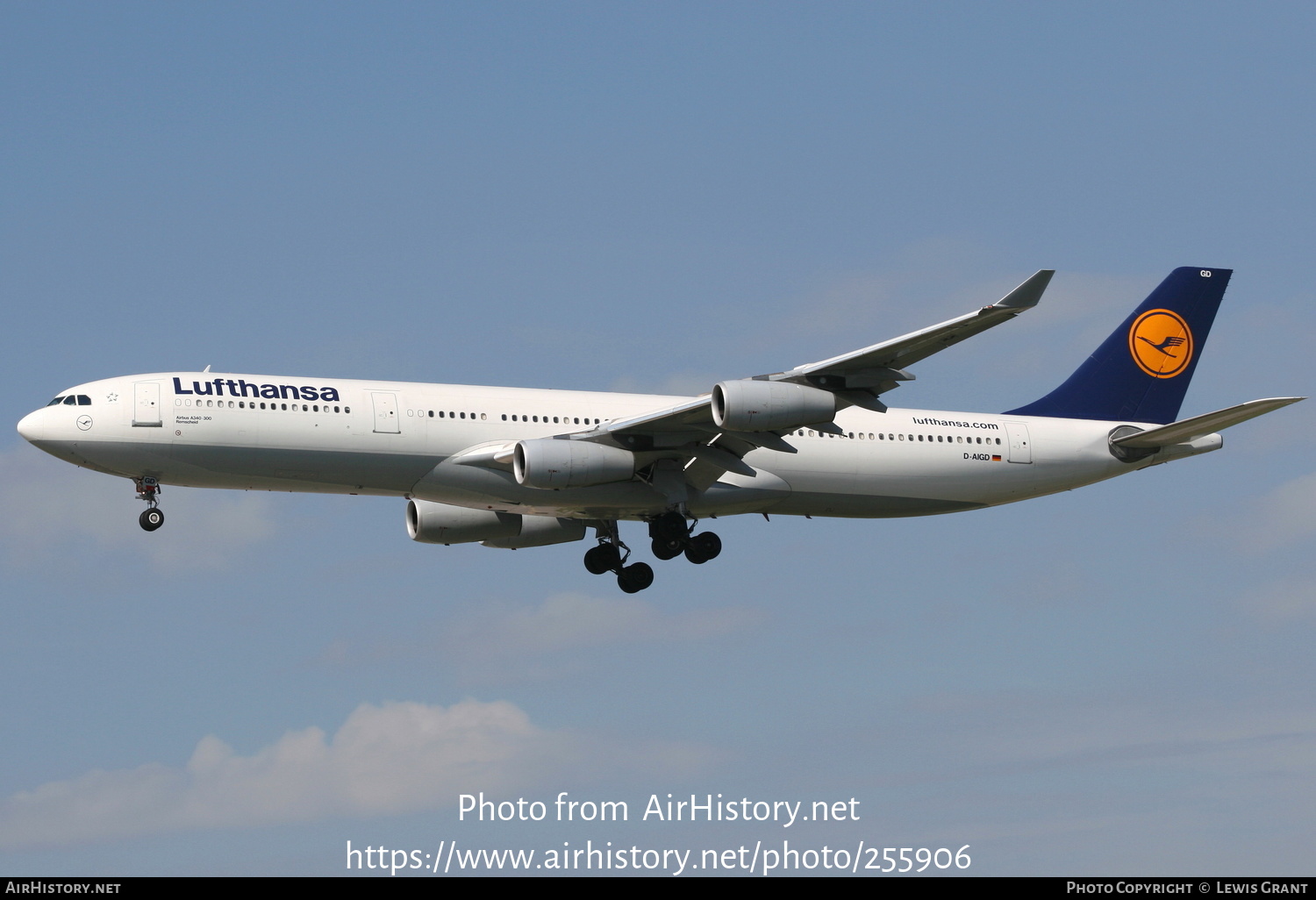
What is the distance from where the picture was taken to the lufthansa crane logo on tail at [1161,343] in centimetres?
4531

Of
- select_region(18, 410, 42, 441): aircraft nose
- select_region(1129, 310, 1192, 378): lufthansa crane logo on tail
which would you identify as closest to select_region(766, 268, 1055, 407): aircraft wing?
select_region(1129, 310, 1192, 378): lufthansa crane logo on tail

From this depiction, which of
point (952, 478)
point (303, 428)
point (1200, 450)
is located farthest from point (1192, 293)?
point (303, 428)

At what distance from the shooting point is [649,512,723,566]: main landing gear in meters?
39.4

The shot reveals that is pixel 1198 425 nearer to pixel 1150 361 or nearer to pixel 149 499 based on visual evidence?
pixel 1150 361

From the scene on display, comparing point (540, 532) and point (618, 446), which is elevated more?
point (540, 532)

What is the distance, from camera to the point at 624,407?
39.8m

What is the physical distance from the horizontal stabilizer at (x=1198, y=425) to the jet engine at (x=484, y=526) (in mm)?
14464

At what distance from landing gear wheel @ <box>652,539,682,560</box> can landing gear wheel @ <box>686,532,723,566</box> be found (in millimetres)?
436

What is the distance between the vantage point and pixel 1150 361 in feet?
149

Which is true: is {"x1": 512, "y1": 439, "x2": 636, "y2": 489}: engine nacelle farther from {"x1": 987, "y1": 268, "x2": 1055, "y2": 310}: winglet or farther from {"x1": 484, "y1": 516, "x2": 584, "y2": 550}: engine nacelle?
{"x1": 987, "y1": 268, "x2": 1055, "y2": 310}: winglet

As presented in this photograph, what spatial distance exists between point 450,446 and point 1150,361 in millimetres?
19884

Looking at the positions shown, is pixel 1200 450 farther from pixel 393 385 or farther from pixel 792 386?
pixel 393 385

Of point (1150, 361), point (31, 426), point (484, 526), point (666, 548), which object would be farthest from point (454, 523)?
point (1150, 361)

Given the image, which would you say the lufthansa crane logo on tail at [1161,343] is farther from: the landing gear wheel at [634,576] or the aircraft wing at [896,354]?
the landing gear wheel at [634,576]
